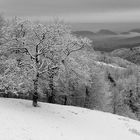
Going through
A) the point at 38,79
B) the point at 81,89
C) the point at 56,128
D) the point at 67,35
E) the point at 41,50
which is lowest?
the point at 81,89

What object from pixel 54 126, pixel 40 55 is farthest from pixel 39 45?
pixel 54 126

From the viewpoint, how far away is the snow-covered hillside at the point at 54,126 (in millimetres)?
15816

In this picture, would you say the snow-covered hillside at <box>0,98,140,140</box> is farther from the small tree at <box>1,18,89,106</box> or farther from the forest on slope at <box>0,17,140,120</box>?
the small tree at <box>1,18,89,106</box>

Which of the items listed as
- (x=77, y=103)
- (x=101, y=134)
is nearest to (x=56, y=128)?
(x=101, y=134)

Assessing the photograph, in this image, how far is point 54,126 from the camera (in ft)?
63.9

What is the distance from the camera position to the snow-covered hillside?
1582 centimetres

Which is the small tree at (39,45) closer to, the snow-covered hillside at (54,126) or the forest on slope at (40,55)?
the forest on slope at (40,55)

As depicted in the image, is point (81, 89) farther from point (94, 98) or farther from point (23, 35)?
point (23, 35)

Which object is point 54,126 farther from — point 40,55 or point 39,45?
point 39,45

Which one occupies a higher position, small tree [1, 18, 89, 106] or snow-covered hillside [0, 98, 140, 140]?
small tree [1, 18, 89, 106]

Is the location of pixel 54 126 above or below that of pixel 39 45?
below

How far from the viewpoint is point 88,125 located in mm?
23016

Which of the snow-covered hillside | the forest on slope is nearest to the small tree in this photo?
the forest on slope

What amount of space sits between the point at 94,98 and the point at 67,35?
26488 millimetres
